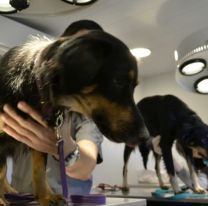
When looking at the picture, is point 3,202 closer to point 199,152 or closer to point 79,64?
point 79,64

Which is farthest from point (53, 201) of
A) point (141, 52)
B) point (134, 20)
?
point (141, 52)

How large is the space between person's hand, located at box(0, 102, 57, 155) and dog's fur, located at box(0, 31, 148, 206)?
2 centimetres

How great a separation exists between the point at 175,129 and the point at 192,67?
641mm

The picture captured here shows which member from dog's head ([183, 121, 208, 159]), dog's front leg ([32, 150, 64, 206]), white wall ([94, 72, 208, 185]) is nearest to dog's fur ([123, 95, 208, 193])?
dog's head ([183, 121, 208, 159])

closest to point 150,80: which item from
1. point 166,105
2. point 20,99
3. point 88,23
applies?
point 166,105

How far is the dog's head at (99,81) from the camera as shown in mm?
728

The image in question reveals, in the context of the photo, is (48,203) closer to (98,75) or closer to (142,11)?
(98,75)

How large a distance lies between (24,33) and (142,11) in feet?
2.32

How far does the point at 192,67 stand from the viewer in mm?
1571

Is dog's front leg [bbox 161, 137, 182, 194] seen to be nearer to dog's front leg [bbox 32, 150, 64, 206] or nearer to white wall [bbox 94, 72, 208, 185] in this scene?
white wall [bbox 94, 72, 208, 185]

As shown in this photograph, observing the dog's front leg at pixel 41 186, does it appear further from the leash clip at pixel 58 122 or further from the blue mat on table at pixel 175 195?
the blue mat on table at pixel 175 195

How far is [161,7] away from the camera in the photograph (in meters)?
2.12

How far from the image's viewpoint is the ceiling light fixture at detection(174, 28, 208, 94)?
1.46 m

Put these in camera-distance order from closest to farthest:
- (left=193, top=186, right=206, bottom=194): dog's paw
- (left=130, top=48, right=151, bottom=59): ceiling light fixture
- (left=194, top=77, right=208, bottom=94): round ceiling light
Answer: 1. (left=194, top=77, right=208, bottom=94): round ceiling light
2. (left=193, top=186, right=206, bottom=194): dog's paw
3. (left=130, top=48, right=151, bottom=59): ceiling light fixture
